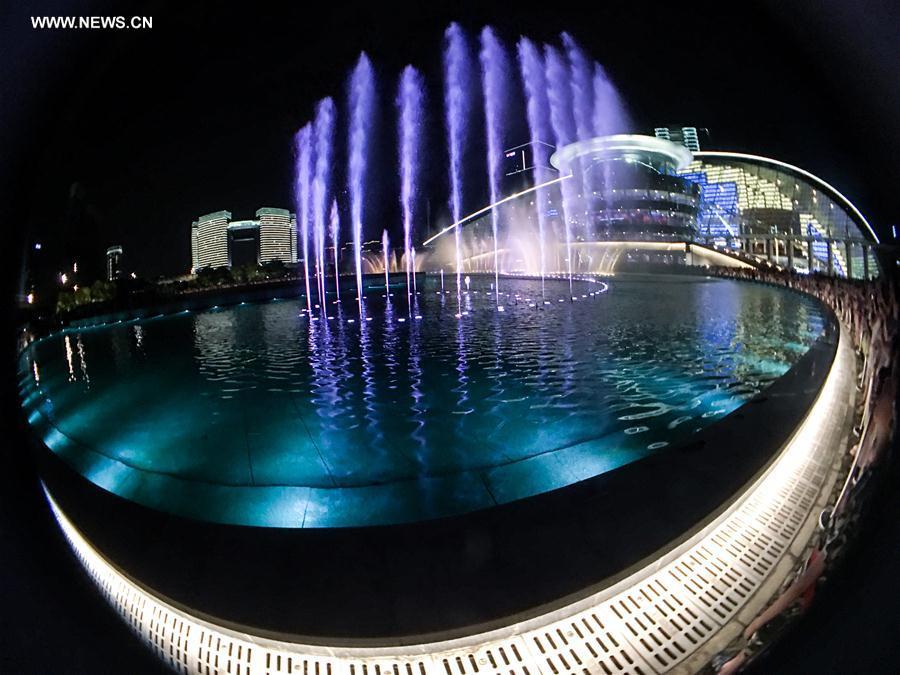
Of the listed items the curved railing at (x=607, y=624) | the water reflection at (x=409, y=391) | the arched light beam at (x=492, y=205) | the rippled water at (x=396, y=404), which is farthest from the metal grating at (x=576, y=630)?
the arched light beam at (x=492, y=205)

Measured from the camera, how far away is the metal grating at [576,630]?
1538 millimetres

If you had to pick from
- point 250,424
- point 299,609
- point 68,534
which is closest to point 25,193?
point 68,534

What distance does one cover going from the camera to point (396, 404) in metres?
5.20

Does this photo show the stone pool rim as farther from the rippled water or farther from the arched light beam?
the arched light beam

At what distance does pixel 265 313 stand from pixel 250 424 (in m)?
13.0

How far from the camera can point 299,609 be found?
1.61m

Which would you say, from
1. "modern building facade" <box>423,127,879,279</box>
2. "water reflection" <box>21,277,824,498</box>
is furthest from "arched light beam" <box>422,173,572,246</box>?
"water reflection" <box>21,277,824,498</box>

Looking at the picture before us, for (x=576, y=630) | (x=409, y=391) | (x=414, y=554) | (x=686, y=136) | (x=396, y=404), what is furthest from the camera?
(x=409, y=391)

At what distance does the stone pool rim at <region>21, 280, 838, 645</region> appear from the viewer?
159cm

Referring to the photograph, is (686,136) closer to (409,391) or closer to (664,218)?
(409,391)

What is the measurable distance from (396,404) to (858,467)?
13.1ft

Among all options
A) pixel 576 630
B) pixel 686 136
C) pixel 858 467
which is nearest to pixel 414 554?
pixel 576 630

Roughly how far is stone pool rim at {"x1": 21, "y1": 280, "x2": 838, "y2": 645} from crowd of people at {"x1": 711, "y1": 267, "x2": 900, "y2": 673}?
1.11 ft

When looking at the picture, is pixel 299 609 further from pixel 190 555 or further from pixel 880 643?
pixel 880 643
